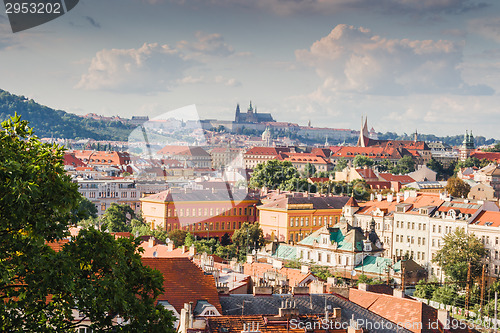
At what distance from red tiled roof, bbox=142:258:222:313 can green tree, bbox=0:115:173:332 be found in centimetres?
898

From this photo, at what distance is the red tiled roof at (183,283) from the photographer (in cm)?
1836

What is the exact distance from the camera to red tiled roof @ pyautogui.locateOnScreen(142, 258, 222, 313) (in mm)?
18359

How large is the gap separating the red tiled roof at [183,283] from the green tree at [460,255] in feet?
88.5

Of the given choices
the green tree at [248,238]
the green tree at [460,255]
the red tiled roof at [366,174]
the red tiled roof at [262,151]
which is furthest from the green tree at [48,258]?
the red tiled roof at [262,151]

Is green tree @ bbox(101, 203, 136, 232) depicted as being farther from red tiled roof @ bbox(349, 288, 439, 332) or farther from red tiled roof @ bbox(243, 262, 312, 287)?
red tiled roof @ bbox(349, 288, 439, 332)

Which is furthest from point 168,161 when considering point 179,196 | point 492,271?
point 492,271

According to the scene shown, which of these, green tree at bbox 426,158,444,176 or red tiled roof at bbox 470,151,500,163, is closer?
green tree at bbox 426,158,444,176

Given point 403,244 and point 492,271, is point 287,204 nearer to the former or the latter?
point 403,244

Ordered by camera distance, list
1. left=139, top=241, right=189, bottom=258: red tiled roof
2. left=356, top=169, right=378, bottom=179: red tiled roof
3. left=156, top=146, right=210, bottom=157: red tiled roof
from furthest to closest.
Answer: left=156, top=146, right=210, bottom=157: red tiled roof < left=356, top=169, right=378, bottom=179: red tiled roof < left=139, top=241, right=189, bottom=258: red tiled roof

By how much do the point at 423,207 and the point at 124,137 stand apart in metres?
135

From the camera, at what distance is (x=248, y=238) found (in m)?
55.9

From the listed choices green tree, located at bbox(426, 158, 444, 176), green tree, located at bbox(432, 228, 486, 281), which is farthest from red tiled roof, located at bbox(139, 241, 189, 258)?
green tree, located at bbox(426, 158, 444, 176)

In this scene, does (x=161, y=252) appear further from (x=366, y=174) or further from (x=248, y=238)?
(x=366, y=174)

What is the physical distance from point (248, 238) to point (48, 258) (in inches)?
1880
